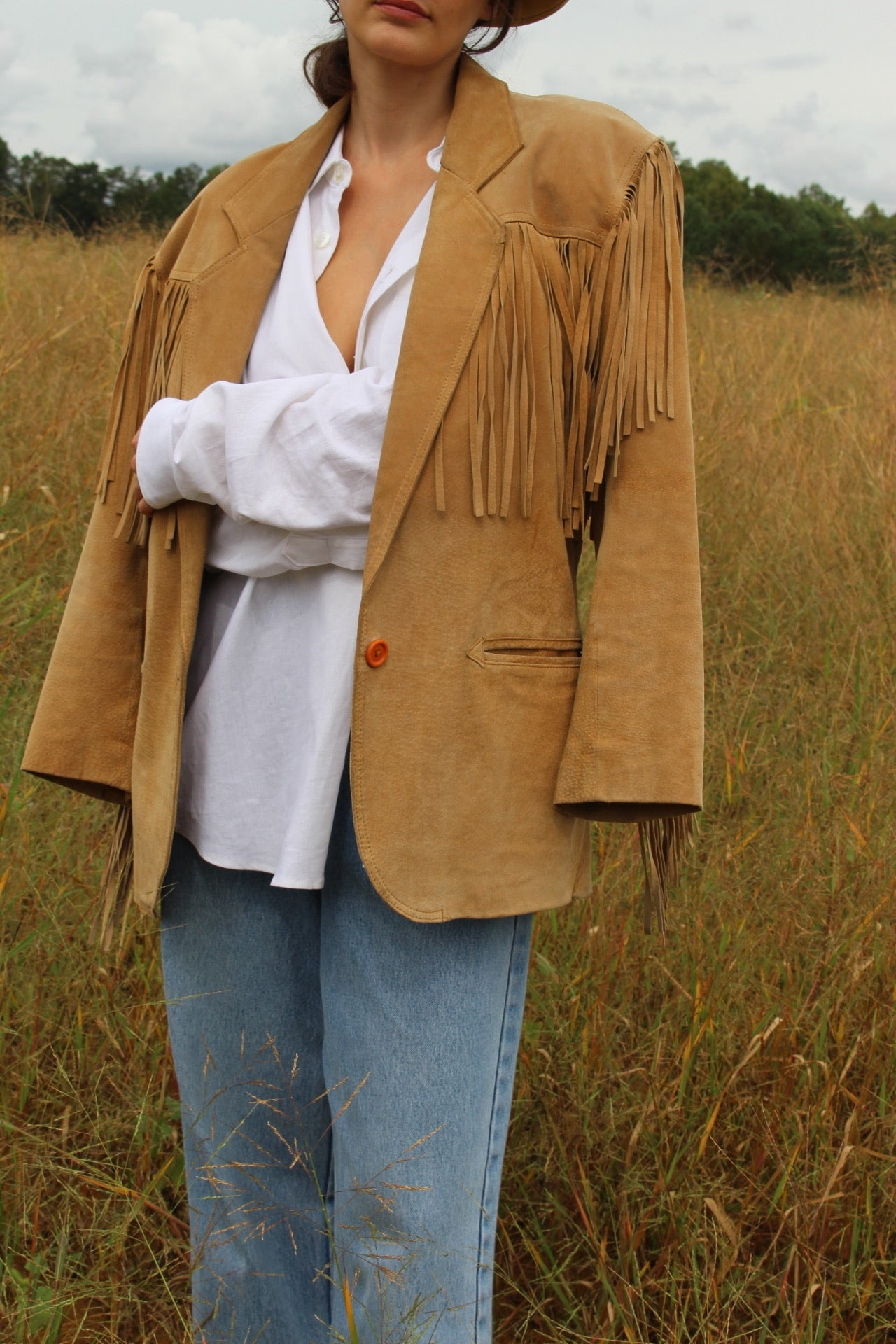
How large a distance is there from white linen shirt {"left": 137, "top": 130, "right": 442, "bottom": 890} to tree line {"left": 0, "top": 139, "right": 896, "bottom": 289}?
528 cm

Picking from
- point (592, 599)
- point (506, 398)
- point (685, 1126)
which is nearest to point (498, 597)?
point (592, 599)

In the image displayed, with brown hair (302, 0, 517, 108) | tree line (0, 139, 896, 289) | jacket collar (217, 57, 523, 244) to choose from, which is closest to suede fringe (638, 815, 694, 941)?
jacket collar (217, 57, 523, 244)

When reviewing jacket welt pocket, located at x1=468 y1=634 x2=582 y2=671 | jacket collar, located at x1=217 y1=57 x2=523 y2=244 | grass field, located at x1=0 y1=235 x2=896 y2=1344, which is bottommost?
grass field, located at x1=0 y1=235 x2=896 y2=1344

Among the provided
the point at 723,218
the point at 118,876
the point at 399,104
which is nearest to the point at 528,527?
the point at 399,104

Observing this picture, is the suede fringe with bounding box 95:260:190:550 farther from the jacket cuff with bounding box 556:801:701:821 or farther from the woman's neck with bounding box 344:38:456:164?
the jacket cuff with bounding box 556:801:701:821

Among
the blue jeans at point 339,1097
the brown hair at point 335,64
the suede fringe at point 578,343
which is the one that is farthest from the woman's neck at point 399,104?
the blue jeans at point 339,1097

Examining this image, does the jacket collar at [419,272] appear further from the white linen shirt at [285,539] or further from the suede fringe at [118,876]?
the suede fringe at [118,876]

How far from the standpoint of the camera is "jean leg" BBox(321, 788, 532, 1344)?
52.4 inches

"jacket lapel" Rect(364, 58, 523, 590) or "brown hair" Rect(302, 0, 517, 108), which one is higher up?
"brown hair" Rect(302, 0, 517, 108)

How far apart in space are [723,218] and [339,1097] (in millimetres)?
10872

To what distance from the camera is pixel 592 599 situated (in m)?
1.30

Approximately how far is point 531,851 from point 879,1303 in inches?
38.6

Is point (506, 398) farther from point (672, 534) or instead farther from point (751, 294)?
point (751, 294)

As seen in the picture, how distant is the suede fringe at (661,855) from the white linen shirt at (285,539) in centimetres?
44
